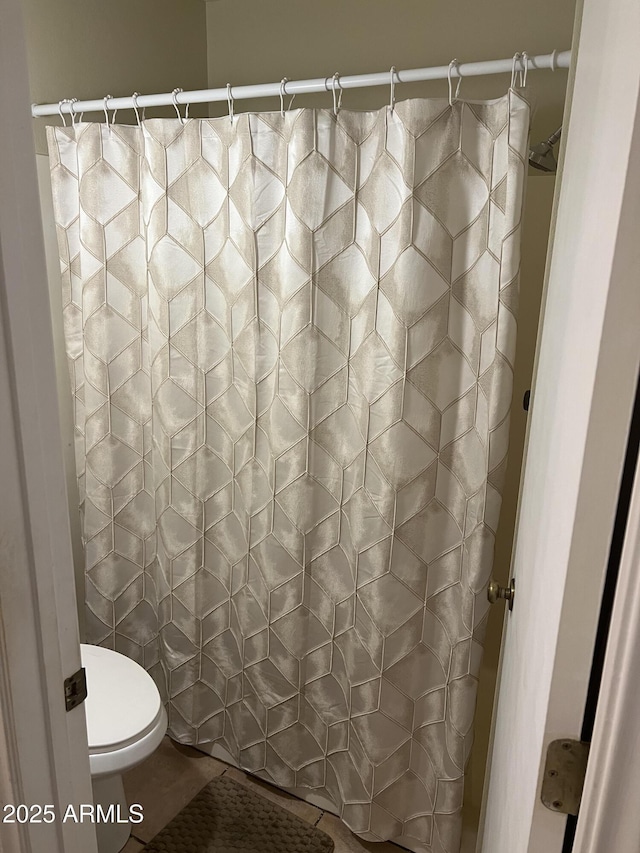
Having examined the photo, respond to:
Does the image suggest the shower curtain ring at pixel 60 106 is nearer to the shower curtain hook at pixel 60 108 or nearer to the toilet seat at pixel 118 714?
the shower curtain hook at pixel 60 108

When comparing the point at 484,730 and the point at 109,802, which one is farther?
the point at 484,730

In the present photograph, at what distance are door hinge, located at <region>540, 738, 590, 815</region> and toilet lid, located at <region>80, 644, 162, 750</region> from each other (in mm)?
1155

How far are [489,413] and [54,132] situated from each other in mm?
1389

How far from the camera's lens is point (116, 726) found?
5.34ft

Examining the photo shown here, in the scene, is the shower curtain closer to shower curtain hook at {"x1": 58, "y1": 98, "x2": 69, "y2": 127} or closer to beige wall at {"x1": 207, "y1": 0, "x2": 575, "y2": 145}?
shower curtain hook at {"x1": 58, "y1": 98, "x2": 69, "y2": 127}

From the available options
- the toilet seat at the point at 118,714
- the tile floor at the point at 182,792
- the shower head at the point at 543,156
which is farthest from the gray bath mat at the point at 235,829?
the shower head at the point at 543,156

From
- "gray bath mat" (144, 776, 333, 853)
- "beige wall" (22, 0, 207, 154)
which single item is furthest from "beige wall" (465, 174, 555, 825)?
"beige wall" (22, 0, 207, 154)

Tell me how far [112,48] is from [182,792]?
2210 mm

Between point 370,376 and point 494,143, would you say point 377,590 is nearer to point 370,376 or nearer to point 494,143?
point 370,376

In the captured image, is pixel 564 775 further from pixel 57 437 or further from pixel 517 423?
pixel 517 423

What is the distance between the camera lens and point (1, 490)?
0.77m

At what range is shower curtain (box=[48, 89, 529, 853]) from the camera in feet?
4.94

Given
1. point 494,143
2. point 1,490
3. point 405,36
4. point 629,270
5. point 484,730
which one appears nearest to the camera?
point 629,270

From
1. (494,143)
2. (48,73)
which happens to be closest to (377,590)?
(494,143)
